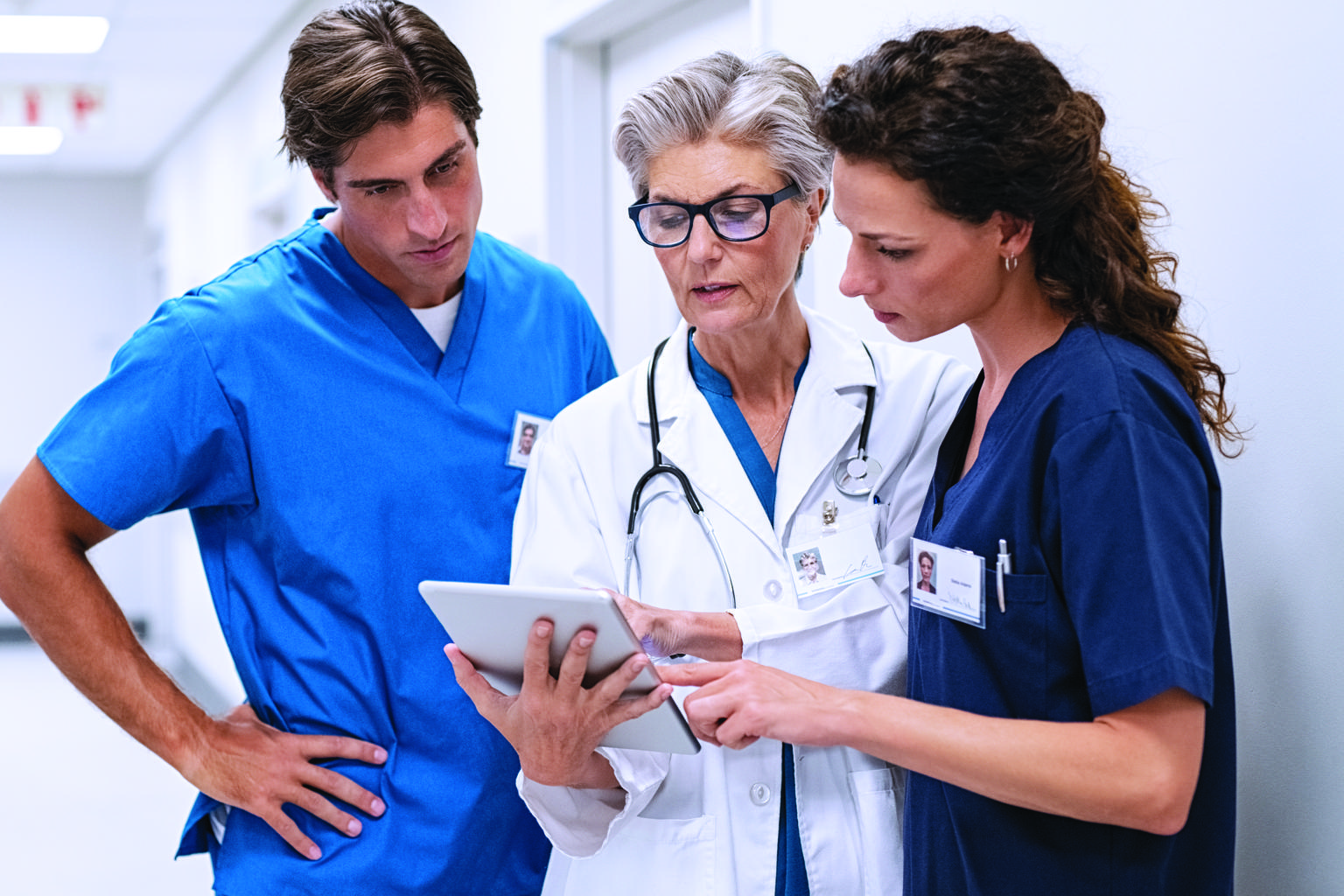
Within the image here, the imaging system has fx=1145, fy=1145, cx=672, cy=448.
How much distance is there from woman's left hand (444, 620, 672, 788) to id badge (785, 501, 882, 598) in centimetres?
26

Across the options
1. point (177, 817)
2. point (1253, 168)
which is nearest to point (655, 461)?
point (1253, 168)

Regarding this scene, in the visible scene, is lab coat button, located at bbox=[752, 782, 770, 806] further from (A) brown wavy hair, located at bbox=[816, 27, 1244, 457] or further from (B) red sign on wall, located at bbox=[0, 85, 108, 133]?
(B) red sign on wall, located at bbox=[0, 85, 108, 133]

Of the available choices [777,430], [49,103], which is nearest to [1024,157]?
[777,430]

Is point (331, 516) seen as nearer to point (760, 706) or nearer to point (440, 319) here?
point (440, 319)

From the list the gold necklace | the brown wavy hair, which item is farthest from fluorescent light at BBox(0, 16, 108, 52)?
the brown wavy hair

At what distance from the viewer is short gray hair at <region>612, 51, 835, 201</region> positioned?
1.34m

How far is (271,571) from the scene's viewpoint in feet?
4.96

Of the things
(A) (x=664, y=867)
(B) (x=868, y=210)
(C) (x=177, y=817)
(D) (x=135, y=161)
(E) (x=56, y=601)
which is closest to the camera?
(B) (x=868, y=210)

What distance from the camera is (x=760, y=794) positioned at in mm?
1294

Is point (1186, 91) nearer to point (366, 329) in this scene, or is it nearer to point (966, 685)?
point (966, 685)

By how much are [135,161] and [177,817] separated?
564 cm

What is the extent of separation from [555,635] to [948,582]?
1.26 ft

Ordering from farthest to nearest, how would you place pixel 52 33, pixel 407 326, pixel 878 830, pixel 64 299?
1. pixel 64 299
2. pixel 52 33
3. pixel 407 326
4. pixel 878 830

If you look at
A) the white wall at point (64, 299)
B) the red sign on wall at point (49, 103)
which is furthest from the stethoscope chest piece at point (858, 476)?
the white wall at point (64, 299)
